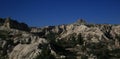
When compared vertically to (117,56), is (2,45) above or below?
above

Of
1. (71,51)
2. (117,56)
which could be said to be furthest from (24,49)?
(117,56)

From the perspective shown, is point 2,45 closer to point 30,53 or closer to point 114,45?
point 30,53

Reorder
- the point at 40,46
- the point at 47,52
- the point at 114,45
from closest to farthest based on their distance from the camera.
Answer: the point at 47,52 → the point at 40,46 → the point at 114,45

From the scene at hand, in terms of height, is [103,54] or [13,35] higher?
[13,35]

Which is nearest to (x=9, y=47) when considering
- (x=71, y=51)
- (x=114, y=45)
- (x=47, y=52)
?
(x=47, y=52)

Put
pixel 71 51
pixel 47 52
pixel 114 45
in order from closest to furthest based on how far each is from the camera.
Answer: pixel 47 52, pixel 71 51, pixel 114 45

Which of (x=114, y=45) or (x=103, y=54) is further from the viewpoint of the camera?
(x=114, y=45)

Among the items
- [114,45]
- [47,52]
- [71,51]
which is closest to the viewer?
[47,52]

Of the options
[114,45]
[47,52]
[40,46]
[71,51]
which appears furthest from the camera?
[114,45]

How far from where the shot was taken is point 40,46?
146 m

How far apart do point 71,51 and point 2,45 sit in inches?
1694

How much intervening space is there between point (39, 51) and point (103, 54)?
35762 mm

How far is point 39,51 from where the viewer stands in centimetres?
14000

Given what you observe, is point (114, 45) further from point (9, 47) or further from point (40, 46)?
point (9, 47)
